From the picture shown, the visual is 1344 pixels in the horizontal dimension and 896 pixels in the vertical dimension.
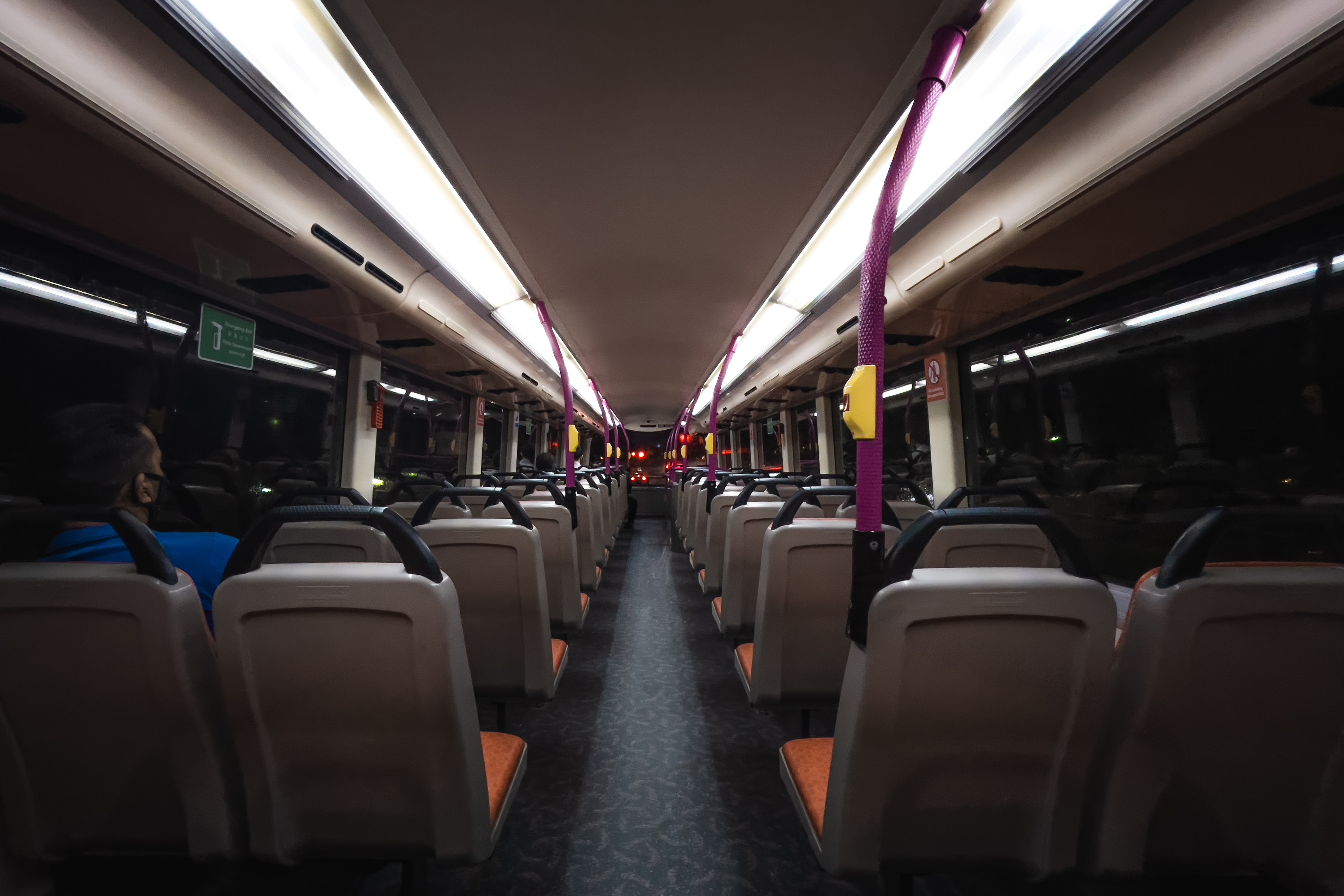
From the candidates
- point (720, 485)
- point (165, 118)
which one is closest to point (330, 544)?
point (165, 118)

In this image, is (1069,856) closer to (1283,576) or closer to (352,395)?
(1283,576)

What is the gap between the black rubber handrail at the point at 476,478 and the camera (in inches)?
175

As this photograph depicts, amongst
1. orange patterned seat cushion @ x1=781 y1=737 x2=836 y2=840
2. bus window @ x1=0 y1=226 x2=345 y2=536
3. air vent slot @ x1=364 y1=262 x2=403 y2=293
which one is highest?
air vent slot @ x1=364 y1=262 x2=403 y2=293

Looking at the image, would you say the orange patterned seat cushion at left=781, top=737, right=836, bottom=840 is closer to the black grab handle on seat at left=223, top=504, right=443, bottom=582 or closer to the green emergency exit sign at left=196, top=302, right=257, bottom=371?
the black grab handle on seat at left=223, top=504, right=443, bottom=582

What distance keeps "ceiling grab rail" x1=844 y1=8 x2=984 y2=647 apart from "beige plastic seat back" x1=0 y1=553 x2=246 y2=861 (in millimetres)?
1474

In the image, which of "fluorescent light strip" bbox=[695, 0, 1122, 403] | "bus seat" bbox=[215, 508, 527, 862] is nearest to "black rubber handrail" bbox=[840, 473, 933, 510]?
"fluorescent light strip" bbox=[695, 0, 1122, 403]

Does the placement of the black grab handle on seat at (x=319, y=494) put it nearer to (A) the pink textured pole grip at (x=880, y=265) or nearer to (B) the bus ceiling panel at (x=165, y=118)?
(B) the bus ceiling panel at (x=165, y=118)

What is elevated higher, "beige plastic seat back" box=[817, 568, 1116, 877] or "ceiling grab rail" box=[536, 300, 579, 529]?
"ceiling grab rail" box=[536, 300, 579, 529]

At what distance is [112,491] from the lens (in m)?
1.79

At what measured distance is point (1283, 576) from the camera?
1.04 meters

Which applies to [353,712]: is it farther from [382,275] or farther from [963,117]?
[963,117]

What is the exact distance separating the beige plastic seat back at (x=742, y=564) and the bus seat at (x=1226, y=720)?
1.78 m

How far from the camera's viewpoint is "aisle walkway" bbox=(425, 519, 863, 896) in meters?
1.69

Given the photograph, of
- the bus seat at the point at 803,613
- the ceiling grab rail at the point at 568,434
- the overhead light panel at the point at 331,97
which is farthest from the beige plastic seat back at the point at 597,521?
the overhead light panel at the point at 331,97
